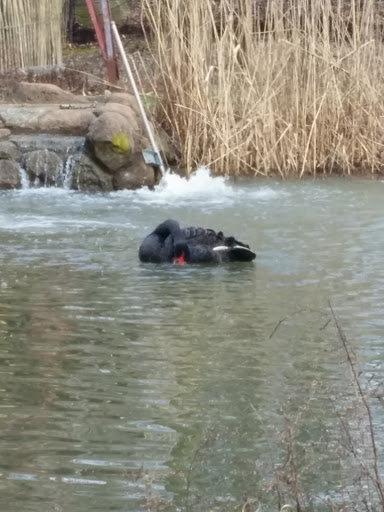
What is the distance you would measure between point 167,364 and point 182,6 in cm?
737

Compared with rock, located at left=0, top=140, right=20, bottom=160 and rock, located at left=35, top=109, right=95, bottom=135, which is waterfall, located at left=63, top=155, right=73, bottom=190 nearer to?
rock, located at left=0, top=140, right=20, bottom=160

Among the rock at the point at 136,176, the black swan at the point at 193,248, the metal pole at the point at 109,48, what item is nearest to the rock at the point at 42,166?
the rock at the point at 136,176

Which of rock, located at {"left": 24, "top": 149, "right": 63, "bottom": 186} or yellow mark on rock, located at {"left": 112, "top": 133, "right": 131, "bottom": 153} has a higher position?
yellow mark on rock, located at {"left": 112, "top": 133, "right": 131, "bottom": 153}

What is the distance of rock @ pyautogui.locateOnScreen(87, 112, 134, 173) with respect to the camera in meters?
11.7

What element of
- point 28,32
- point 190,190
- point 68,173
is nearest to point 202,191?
point 190,190

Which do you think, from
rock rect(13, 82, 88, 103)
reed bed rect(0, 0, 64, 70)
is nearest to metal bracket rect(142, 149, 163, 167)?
rock rect(13, 82, 88, 103)

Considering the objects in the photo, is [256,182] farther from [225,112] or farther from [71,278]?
[71,278]

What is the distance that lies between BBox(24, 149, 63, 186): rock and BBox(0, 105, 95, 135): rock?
2.15 ft

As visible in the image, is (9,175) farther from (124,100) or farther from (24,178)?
(124,100)

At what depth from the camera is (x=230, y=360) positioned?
5.52m

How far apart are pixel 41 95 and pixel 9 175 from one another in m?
2.05

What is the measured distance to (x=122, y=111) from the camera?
12352mm

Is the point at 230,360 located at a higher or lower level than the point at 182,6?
lower

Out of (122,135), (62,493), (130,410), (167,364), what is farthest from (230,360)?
(122,135)
